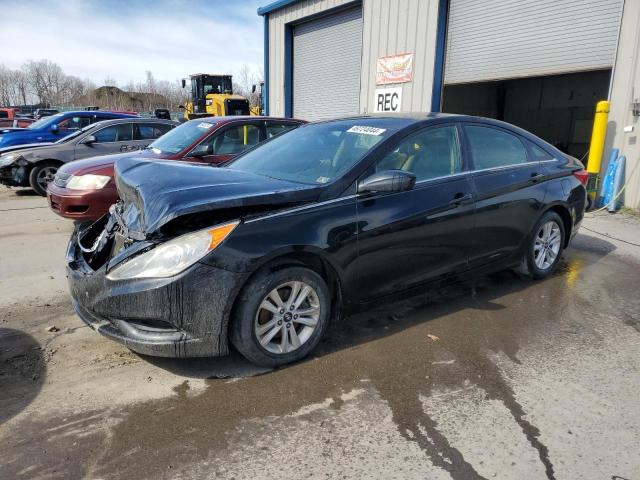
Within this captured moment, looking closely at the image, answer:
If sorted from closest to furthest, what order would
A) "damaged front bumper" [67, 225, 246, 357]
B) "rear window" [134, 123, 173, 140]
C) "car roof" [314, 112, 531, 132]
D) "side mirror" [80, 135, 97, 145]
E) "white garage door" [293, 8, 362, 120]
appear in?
"damaged front bumper" [67, 225, 246, 357], "car roof" [314, 112, 531, 132], "side mirror" [80, 135, 97, 145], "rear window" [134, 123, 173, 140], "white garage door" [293, 8, 362, 120]

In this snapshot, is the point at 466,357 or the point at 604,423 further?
the point at 466,357

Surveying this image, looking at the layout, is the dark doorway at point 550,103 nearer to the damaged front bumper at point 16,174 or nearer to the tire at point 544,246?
the tire at point 544,246

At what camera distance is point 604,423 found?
259cm

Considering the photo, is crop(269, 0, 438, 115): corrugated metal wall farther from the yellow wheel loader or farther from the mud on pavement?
the yellow wheel loader

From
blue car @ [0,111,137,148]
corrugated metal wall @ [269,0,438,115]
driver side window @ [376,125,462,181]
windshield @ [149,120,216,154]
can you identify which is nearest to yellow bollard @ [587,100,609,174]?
corrugated metal wall @ [269,0,438,115]

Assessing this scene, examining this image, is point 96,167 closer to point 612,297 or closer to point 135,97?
point 612,297

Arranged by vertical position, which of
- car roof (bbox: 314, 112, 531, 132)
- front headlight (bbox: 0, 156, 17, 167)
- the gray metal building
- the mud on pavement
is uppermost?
the gray metal building

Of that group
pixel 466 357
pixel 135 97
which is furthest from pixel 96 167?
pixel 135 97

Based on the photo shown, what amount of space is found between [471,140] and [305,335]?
2.17 m

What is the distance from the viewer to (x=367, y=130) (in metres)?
3.78

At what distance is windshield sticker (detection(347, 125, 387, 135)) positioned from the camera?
367 cm

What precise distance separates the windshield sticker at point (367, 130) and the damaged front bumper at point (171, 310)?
5.24 feet

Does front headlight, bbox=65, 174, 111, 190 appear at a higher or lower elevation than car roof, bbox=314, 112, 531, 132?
lower

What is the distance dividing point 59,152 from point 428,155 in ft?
26.9
